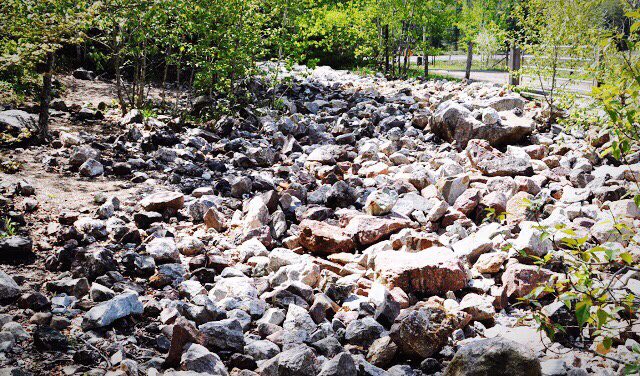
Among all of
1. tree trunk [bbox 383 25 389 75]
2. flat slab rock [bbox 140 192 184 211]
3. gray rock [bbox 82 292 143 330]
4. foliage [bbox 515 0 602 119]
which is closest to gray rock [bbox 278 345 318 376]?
gray rock [bbox 82 292 143 330]

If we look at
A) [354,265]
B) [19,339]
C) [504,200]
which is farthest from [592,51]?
[19,339]

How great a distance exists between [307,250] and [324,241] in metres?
0.23

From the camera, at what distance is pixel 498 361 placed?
286 cm

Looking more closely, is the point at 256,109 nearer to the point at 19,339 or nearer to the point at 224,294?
the point at 224,294

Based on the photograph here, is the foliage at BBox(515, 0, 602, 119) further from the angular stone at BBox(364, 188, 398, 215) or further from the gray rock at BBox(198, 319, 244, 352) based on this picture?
the gray rock at BBox(198, 319, 244, 352)

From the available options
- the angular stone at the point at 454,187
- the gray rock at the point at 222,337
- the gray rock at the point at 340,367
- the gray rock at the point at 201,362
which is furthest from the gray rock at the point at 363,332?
the angular stone at the point at 454,187

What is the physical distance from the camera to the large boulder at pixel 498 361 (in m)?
2.85

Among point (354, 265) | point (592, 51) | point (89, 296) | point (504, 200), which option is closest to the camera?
point (89, 296)

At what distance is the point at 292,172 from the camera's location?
25.6 ft

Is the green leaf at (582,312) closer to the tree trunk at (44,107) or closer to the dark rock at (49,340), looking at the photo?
the dark rock at (49,340)

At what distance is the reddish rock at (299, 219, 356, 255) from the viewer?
532cm

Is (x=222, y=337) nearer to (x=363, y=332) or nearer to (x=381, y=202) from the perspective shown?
(x=363, y=332)

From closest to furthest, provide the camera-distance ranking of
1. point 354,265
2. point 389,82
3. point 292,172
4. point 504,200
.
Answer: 1. point 354,265
2. point 504,200
3. point 292,172
4. point 389,82

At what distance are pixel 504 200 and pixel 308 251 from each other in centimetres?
251
